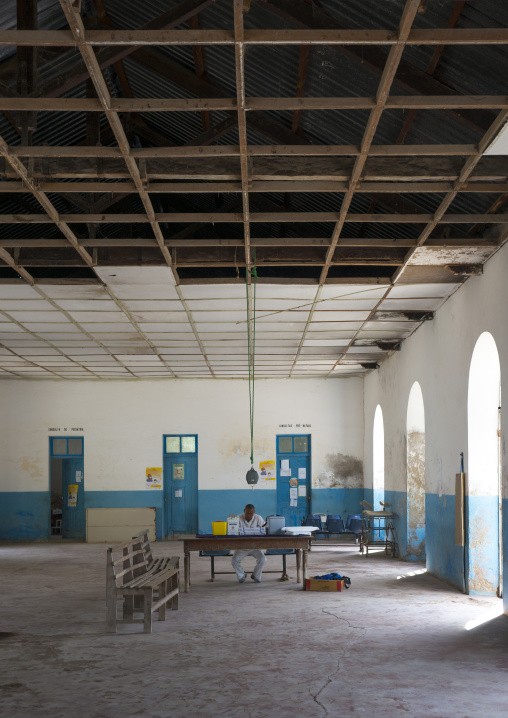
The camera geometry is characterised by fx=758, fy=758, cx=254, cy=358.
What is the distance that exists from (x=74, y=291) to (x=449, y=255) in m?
4.59

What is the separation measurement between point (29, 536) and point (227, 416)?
552 cm

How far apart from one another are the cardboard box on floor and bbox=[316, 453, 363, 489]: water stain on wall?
8.77m

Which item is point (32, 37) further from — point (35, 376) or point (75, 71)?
point (35, 376)

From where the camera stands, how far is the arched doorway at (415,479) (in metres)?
13.2

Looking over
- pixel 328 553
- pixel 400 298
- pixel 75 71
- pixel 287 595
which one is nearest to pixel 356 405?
pixel 328 553

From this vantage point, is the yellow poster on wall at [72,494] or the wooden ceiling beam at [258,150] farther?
the yellow poster on wall at [72,494]

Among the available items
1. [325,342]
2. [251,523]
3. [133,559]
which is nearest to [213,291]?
[251,523]

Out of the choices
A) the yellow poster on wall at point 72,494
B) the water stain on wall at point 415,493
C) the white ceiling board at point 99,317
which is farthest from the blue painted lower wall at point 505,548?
the yellow poster on wall at point 72,494

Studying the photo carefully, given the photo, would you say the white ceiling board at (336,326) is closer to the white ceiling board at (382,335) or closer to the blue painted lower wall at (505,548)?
the white ceiling board at (382,335)

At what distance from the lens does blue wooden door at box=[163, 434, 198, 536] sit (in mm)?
18406

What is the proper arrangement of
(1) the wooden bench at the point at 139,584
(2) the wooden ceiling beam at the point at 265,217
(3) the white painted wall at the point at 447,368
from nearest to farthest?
(1) the wooden bench at the point at 139,584
(2) the wooden ceiling beam at the point at 265,217
(3) the white painted wall at the point at 447,368

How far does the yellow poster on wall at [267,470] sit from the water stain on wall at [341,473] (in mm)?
1074


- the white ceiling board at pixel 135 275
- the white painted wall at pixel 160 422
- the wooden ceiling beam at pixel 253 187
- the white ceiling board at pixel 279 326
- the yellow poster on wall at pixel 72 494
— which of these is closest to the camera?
the wooden ceiling beam at pixel 253 187

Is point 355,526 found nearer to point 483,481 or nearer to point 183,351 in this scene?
point 183,351
